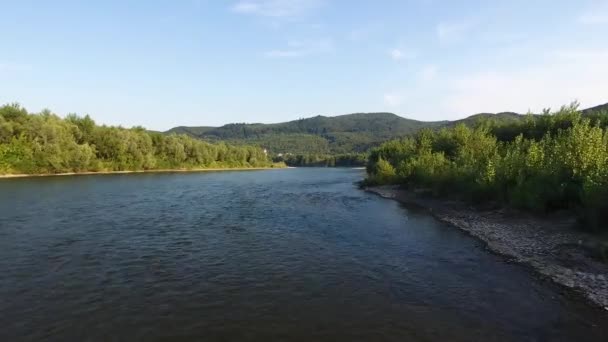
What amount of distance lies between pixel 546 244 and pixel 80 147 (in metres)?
108

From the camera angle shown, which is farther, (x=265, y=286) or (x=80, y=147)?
(x=80, y=147)

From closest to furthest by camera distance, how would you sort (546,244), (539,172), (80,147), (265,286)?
(265,286) < (546,244) < (539,172) < (80,147)

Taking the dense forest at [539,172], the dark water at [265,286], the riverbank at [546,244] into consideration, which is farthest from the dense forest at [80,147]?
the riverbank at [546,244]

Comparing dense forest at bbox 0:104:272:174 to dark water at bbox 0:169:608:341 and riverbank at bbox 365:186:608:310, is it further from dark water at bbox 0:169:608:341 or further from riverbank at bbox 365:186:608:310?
riverbank at bbox 365:186:608:310

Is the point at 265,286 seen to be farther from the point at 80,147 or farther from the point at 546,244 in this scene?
the point at 80,147

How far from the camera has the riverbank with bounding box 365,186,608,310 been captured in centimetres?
1778

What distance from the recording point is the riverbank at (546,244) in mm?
17781

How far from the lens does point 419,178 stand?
195 feet

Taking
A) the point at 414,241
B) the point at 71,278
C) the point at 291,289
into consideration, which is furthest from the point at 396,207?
the point at 71,278

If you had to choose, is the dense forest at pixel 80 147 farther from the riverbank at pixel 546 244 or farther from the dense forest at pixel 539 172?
the riverbank at pixel 546 244

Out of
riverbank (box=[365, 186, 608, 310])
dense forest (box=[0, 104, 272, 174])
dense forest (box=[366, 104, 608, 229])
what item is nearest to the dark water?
riverbank (box=[365, 186, 608, 310])

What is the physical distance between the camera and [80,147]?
103m

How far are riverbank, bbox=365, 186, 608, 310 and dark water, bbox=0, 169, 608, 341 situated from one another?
1.22 meters

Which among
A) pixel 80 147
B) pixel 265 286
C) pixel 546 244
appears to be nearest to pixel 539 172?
pixel 546 244
